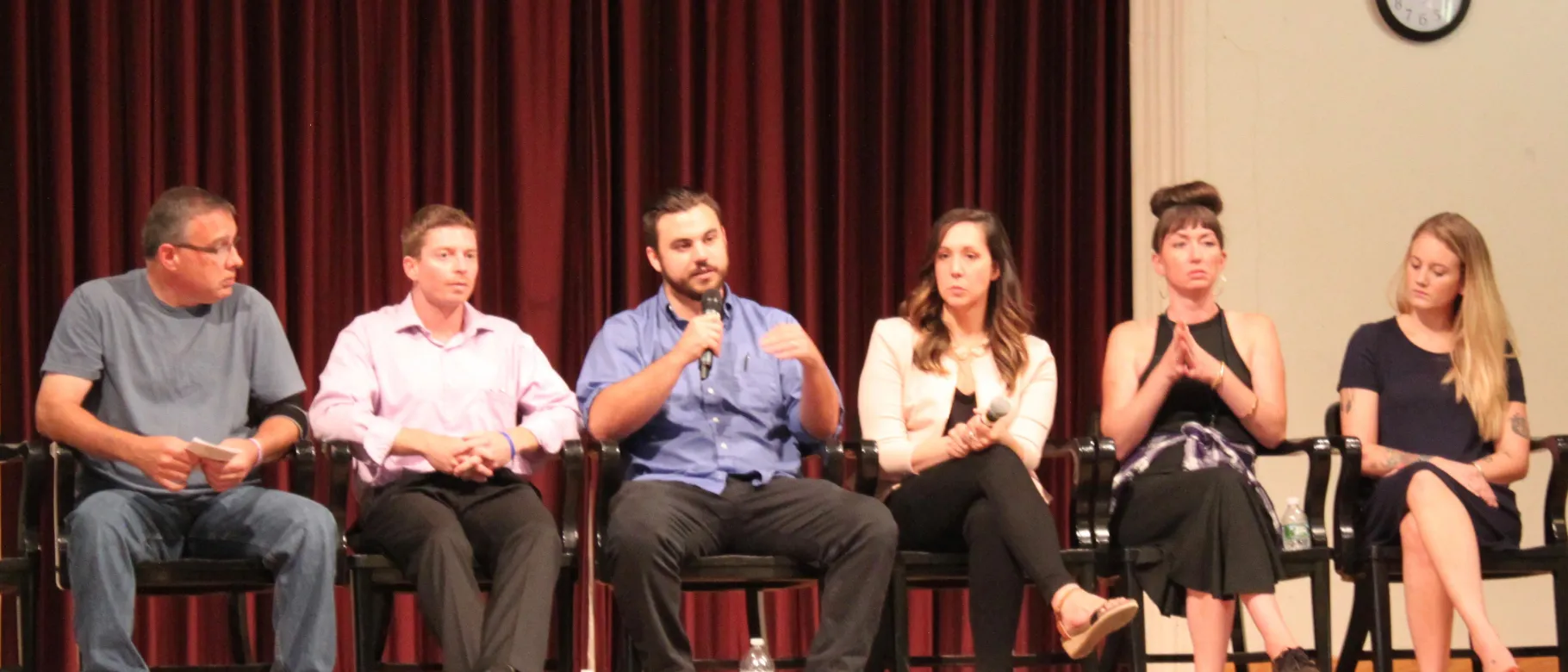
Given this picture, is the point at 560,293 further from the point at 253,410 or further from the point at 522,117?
the point at 253,410

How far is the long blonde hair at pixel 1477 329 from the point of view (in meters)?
4.18

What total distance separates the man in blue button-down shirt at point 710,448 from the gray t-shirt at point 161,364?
2.52ft

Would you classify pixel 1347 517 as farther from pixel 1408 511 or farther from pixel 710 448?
pixel 710 448

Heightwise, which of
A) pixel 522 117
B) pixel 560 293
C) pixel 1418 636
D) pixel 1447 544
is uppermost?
pixel 522 117

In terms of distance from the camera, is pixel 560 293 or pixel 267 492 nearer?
pixel 267 492

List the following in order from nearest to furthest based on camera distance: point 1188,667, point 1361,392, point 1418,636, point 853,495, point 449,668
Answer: point 449,668 < point 853,495 < point 1418,636 < point 1361,392 < point 1188,667

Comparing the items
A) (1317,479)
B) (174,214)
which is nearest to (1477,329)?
(1317,479)

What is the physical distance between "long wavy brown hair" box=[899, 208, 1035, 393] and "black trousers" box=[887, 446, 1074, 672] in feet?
1.33

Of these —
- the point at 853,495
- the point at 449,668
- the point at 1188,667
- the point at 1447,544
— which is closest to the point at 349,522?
the point at 449,668

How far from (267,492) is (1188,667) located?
300cm

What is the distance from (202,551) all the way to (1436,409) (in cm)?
306

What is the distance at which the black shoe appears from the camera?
3426 mm

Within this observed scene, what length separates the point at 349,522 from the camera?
15.4 feet

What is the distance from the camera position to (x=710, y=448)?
12.6 ft
